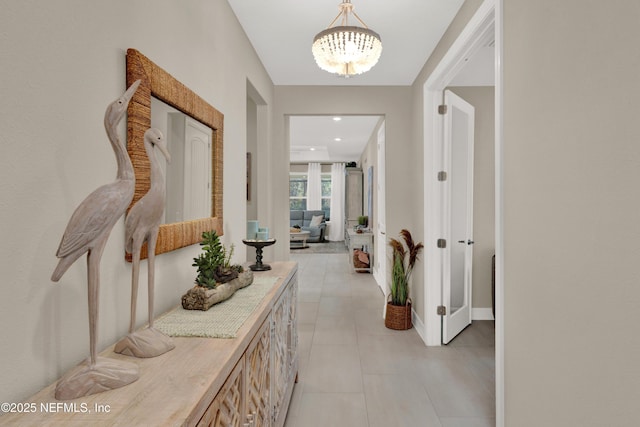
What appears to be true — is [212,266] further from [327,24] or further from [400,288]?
[400,288]

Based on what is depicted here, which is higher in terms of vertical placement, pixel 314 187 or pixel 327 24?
pixel 327 24

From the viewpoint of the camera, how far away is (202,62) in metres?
1.87

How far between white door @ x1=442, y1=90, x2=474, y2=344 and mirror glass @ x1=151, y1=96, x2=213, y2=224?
2.20m

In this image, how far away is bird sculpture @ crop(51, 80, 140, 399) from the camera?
0.73 metres

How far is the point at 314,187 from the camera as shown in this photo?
11.0 m

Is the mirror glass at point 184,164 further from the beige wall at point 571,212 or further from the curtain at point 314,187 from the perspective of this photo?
the curtain at point 314,187

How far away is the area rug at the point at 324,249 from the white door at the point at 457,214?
18.3 feet

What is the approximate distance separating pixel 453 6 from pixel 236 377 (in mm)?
2570

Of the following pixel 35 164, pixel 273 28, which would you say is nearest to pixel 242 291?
pixel 35 164

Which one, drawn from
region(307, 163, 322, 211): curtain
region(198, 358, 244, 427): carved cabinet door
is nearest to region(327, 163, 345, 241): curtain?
region(307, 163, 322, 211): curtain

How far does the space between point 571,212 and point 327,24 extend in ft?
6.89

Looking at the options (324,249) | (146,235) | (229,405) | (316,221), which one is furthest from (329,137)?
(229,405)

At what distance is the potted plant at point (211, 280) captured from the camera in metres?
1.41

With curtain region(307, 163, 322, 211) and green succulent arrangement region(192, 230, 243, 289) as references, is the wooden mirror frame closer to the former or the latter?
green succulent arrangement region(192, 230, 243, 289)
